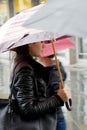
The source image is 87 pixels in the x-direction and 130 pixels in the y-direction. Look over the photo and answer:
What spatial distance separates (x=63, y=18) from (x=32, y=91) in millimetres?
905

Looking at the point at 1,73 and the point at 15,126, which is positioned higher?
the point at 15,126

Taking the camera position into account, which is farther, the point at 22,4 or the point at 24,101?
the point at 22,4

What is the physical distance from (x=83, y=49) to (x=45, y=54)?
12.8m

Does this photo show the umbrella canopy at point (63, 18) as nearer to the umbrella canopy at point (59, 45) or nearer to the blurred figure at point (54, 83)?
the blurred figure at point (54, 83)

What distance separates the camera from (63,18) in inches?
62.9

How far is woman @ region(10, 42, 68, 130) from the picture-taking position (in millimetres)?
2408

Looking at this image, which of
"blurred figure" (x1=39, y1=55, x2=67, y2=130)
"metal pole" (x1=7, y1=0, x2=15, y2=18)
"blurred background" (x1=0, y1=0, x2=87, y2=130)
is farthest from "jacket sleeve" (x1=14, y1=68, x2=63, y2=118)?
"metal pole" (x1=7, y1=0, x2=15, y2=18)

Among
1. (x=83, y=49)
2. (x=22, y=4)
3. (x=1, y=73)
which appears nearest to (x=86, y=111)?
(x=1, y=73)

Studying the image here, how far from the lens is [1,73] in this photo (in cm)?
1331

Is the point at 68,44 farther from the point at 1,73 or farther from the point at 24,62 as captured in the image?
the point at 1,73

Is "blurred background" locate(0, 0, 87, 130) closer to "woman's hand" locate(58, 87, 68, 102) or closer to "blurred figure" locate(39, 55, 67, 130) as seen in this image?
"blurred figure" locate(39, 55, 67, 130)

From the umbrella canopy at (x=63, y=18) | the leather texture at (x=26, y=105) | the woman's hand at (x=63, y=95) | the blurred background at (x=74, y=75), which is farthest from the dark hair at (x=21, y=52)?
the umbrella canopy at (x=63, y=18)

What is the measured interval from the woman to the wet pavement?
3.37 metres

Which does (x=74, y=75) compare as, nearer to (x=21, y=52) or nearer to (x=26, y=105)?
(x=21, y=52)
